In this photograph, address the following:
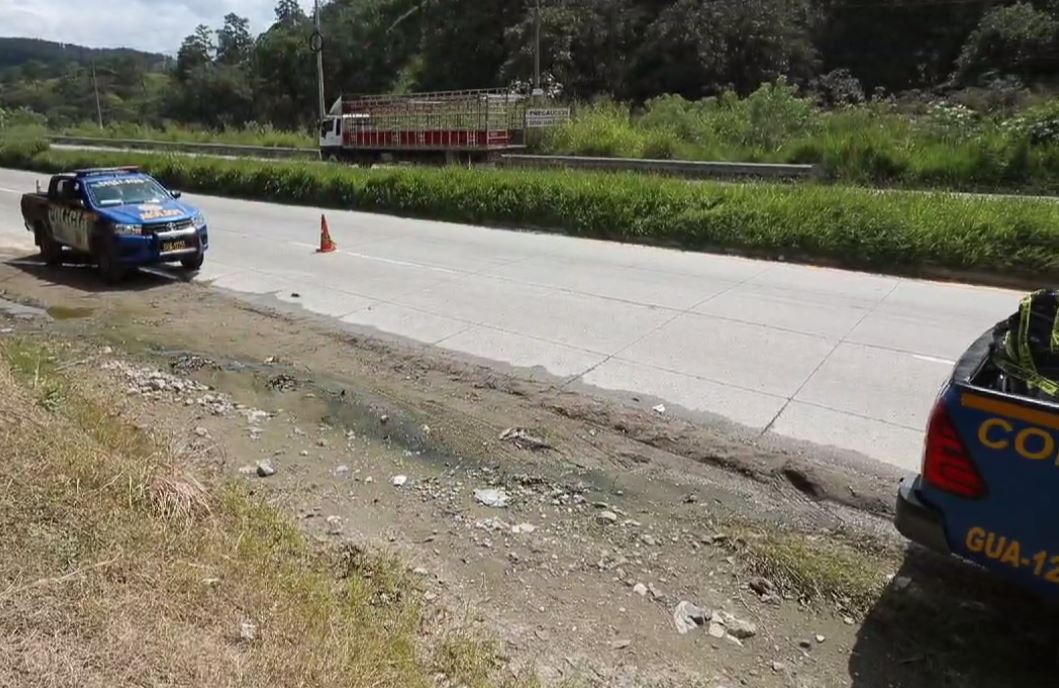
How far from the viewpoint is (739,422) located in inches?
249

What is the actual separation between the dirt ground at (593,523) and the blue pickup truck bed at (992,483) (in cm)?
77

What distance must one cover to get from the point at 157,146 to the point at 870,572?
145 ft

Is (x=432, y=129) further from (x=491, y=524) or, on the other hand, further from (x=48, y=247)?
(x=491, y=524)

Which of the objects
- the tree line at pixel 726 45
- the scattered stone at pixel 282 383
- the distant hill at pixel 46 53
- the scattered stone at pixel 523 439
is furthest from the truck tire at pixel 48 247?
the distant hill at pixel 46 53

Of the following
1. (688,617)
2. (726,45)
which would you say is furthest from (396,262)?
(726,45)

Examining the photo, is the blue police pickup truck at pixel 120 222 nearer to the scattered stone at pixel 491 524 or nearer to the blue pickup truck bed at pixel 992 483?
the scattered stone at pixel 491 524

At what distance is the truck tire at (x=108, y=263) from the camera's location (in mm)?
11570

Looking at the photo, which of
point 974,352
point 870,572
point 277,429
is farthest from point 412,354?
point 974,352

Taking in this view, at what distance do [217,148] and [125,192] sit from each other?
28.6m

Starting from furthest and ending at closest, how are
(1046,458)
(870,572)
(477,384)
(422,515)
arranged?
1. (477,384)
2. (422,515)
3. (870,572)
4. (1046,458)

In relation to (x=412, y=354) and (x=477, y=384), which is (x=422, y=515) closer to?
(x=477, y=384)

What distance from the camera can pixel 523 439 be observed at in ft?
19.8

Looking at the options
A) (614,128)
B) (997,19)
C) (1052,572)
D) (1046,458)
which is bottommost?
(1052,572)

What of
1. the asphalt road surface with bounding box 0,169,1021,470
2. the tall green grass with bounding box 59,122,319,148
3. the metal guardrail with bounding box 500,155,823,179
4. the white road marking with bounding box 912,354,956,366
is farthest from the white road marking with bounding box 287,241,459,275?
the tall green grass with bounding box 59,122,319,148
